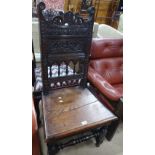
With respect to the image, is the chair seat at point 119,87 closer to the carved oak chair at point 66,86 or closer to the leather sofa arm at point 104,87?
the leather sofa arm at point 104,87

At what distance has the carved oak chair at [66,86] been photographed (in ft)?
3.38

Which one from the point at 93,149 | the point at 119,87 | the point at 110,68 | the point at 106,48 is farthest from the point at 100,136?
the point at 106,48

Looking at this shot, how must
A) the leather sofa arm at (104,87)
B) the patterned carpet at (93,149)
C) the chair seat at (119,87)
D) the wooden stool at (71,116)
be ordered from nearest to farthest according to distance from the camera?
the wooden stool at (71,116)
the leather sofa arm at (104,87)
the patterned carpet at (93,149)
the chair seat at (119,87)

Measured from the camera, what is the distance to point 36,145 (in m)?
1.05

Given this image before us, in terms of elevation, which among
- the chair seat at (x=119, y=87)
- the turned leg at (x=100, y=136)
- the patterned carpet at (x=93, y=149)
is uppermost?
the chair seat at (x=119, y=87)

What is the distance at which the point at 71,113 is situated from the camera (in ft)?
3.68

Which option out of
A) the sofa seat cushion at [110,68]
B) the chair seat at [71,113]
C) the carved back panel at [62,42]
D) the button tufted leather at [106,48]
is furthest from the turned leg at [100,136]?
the button tufted leather at [106,48]

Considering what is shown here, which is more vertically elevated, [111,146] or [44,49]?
[44,49]

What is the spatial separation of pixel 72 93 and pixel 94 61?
63cm

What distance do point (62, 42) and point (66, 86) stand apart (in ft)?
1.42

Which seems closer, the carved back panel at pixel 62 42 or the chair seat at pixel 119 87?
the carved back panel at pixel 62 42
